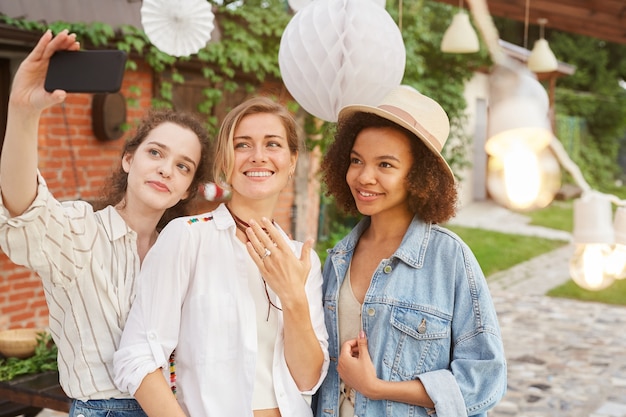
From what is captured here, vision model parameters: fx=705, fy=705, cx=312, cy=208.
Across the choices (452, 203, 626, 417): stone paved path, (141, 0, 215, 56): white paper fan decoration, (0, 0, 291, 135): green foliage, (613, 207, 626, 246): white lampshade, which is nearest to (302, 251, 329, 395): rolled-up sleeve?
(613, 207, 626, 246): white lampshade

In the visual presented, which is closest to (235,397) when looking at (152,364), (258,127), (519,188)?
(152,364)

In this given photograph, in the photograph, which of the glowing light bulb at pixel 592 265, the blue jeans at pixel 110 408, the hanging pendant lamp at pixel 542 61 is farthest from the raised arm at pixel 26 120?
the hanging pendant lamp at pixel 542 61

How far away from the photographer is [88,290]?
1866mm

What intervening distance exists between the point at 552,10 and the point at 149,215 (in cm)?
222

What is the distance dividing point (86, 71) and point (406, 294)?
102 centimetres

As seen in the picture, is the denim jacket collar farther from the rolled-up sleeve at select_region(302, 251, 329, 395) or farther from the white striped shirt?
the white striped shirt

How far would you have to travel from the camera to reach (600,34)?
11.0ft

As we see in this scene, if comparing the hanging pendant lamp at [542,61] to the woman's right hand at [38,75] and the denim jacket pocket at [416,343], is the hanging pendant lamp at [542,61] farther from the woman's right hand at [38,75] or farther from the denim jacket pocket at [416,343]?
the woman's right hand at [38,75]

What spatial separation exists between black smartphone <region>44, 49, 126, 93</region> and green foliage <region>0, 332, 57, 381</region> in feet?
6.11

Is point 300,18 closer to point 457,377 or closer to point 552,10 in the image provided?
point 457,377

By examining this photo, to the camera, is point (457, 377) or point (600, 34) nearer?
point (457, 377)

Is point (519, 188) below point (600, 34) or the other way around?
below

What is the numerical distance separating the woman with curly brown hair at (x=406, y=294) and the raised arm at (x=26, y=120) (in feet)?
2.85

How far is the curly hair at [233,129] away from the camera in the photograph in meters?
1.93
